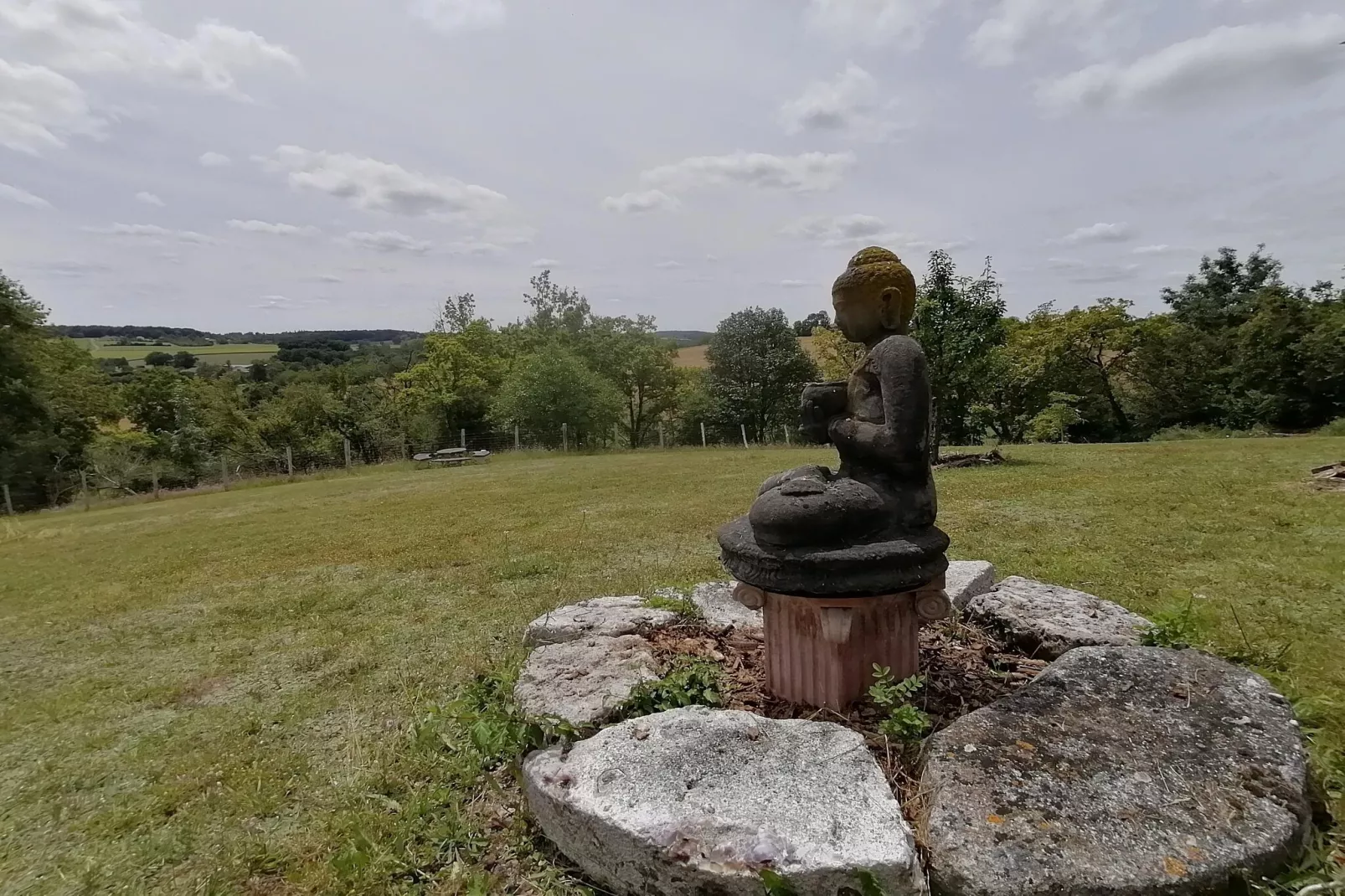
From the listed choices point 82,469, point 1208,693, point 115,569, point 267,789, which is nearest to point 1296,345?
point 1208,693

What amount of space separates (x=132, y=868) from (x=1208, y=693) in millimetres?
4146

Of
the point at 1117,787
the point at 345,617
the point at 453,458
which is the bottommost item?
the point at 453,458

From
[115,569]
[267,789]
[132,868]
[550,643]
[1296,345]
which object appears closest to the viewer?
[132,868]

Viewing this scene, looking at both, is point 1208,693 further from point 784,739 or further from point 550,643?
point 550,643

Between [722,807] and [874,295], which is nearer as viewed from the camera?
[722,807]

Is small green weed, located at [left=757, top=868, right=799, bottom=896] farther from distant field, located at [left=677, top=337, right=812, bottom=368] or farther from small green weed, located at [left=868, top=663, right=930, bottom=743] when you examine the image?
distant field, located at [left=677, top=337, right=812, bottom=368]

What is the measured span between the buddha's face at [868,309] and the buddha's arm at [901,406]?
0.14m

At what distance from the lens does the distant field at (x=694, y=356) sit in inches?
1344

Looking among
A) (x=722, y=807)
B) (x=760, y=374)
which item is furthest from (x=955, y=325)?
(x=760, y=374)

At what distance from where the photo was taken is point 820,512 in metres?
2.67

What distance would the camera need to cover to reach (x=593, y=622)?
4012 millimetres

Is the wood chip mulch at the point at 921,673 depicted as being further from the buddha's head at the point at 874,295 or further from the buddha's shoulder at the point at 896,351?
the buddha's head at the point at 874,295

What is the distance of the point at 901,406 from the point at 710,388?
28.8 meters

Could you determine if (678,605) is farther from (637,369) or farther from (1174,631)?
(637,369)
